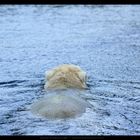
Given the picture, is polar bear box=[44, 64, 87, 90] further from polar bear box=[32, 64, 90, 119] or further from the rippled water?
the rippled water

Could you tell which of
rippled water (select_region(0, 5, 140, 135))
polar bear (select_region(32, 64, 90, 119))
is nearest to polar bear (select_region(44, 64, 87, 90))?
polar bear (select_region(32, 64, 90, 119))

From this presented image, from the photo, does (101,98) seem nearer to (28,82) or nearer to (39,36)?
(28,82)

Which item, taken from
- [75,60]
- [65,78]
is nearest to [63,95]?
[65,78]

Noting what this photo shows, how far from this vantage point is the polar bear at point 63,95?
7.20 m

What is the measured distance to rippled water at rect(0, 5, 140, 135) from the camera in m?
7.12

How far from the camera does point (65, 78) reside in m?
8.77

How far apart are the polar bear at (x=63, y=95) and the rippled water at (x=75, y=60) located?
153 millimetres

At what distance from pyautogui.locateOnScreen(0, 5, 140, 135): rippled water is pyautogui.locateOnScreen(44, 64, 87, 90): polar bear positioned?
0.77 ft

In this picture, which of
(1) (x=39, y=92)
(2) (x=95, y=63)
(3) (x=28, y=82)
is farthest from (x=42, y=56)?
(1) (x=39, y=92)

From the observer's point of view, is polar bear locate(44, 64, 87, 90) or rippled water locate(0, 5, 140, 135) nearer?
rippled water locate(0, 5, 140, 135)

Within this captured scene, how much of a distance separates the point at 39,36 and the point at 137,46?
3.19m

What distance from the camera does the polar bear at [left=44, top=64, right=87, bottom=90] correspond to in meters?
8.66

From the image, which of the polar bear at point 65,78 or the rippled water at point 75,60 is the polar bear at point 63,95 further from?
the rippled water at point 75,60

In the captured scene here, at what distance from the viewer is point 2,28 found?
14945 mm
